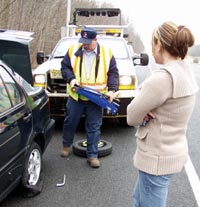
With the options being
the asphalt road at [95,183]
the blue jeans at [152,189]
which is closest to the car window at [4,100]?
the asphalt road at [95,183]

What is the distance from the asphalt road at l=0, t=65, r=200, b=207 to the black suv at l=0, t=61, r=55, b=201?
0.21 meters

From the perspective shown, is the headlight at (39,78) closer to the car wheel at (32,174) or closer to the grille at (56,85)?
the grille at (56,85)

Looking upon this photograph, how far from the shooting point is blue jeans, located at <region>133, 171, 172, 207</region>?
2.43 meters

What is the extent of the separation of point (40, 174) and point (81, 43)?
1.69 metres

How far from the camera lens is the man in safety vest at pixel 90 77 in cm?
471

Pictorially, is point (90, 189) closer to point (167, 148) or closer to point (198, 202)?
point (198, 202)

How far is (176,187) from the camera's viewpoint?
427cm

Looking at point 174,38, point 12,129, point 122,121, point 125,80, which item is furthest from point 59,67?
point 174,38

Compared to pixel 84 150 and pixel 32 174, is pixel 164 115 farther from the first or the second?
pixel 84 150

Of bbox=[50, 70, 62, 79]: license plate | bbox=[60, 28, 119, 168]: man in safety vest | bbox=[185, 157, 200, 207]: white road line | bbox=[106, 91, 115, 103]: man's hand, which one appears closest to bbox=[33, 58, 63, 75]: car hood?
bbox=[50, 70, 62, 79]: license plate

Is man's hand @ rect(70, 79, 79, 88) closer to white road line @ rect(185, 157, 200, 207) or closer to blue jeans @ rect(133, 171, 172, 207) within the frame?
white road line @ rect(185, 157, 200, 207)

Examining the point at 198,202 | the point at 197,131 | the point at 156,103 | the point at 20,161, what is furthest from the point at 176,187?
the point at 197,131

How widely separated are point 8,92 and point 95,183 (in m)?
1.57

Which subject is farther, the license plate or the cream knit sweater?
the license plate
